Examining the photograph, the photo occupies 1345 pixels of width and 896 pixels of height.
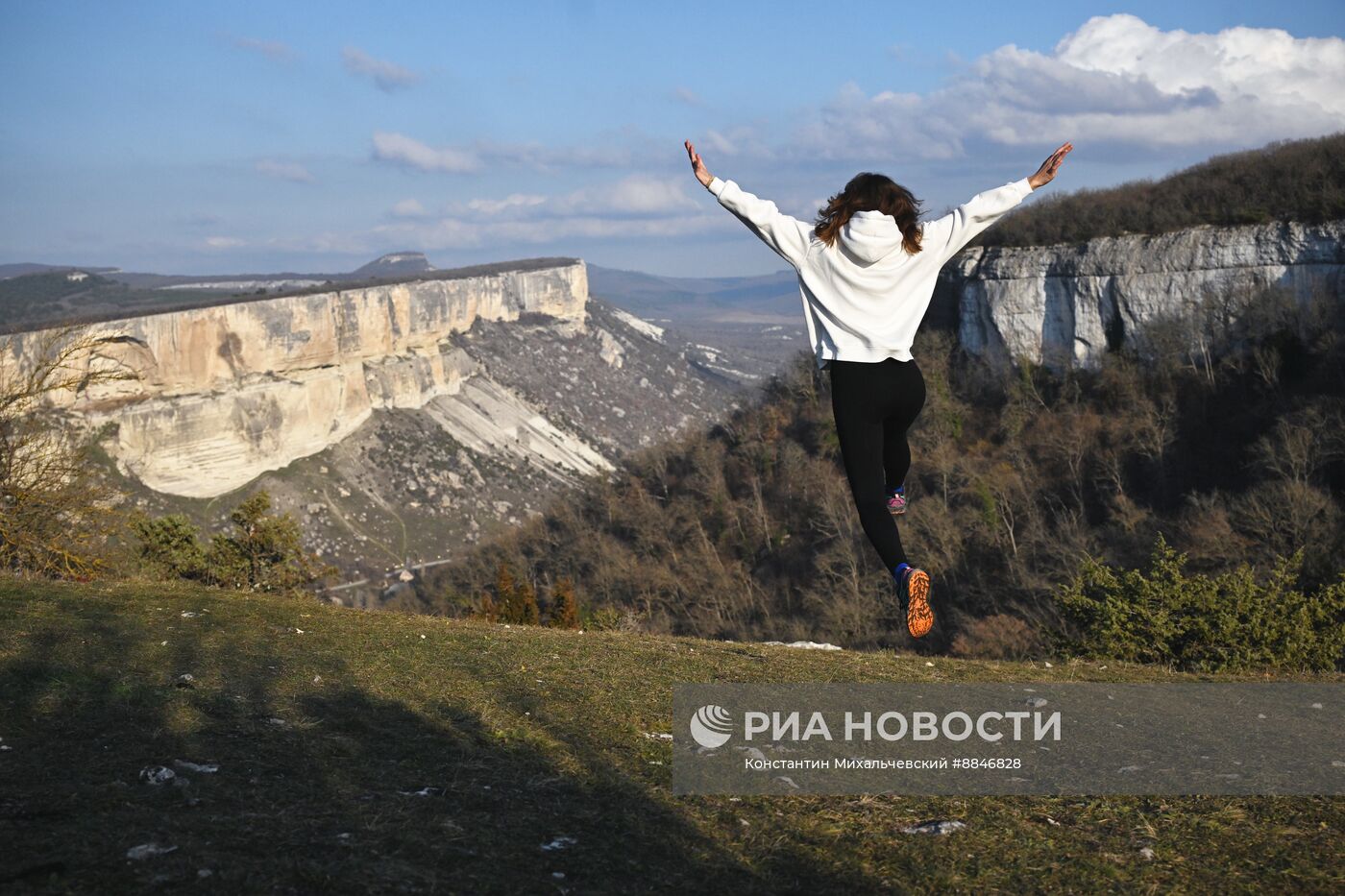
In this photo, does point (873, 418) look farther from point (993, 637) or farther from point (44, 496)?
point (993, 637)

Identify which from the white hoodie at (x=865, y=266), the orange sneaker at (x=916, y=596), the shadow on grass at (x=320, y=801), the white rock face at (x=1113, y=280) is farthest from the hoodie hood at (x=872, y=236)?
the white rock face at (x=1113, y=280)

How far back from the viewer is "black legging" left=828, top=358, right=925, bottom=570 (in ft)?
17.7

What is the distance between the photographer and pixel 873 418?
546 centimetres

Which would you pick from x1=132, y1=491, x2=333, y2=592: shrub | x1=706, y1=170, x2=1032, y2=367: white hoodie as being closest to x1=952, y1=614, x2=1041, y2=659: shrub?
x1=132, y1=491, x2=333, y2=592: shrub

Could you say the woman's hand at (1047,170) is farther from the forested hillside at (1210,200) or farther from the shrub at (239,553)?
the forested hillside at (1210,200)

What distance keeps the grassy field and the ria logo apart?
227mm

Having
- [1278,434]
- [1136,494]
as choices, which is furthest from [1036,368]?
[1278,434]

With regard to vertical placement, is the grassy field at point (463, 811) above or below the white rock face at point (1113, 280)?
below

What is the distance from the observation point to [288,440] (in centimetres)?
8431

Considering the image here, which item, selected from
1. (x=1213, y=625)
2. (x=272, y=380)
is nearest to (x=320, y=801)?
(x=1213, y=625)

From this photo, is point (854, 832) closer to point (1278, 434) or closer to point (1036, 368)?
point (1278, 434)

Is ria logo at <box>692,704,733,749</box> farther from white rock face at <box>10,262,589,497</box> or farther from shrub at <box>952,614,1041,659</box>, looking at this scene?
white rock face at <box>10,262,589,497</box>

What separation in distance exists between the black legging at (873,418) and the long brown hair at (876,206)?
0.63m

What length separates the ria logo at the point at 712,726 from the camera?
5965 millimetres
